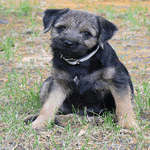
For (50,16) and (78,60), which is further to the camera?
(50,16)

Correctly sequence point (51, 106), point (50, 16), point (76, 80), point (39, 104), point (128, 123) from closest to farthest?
point (128, 123), point (76, 80), point (51, 106), point (50, 16), point (39, 104)

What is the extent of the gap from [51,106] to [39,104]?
50cm

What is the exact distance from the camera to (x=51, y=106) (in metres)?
3.49

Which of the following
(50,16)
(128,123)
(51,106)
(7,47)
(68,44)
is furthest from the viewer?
(7,47)

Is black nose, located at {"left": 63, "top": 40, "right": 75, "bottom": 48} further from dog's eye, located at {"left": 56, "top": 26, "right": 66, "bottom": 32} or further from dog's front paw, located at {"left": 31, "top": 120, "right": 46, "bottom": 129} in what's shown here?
dog's front paw, located at {"left": 31, "top": 120, "right": 46, "bottom": 129}

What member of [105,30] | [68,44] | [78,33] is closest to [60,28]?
[78,33]

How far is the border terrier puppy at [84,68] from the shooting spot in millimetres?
3273

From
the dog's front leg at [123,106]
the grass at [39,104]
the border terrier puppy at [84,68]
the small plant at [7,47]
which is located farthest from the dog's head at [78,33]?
the small plant at [7,47]

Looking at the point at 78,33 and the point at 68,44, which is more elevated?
the point at 78,33

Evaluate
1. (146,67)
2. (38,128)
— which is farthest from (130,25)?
(38,128)

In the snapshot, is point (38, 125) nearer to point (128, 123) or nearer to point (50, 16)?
point (128, 123)

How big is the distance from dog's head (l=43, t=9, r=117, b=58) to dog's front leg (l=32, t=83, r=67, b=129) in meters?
0.52

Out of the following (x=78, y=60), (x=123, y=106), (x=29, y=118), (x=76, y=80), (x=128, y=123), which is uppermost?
(x=78, y=60)

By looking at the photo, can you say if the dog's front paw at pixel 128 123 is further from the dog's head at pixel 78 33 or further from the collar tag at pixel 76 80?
the dog's head at pixel 78 33
